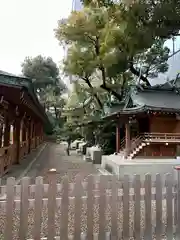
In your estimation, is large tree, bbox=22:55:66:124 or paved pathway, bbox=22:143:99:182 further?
large tree, bbox=22:55:66:124

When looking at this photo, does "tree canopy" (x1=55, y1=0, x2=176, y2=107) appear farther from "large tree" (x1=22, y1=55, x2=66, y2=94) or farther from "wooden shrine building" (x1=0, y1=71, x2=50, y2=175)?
"large tree" (x1=22, y1=55, x2=66, y2=94)

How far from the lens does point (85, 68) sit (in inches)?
619

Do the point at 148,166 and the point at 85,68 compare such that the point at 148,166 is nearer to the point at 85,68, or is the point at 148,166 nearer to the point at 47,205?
the point at 47,205

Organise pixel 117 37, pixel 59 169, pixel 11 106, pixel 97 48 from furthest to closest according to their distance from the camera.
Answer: pixel 97 48
pixel 117 37
pixel 59 169
pixel 11 106

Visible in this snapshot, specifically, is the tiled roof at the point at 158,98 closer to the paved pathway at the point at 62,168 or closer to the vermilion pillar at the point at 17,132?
the paved pathway at the point at 62,168

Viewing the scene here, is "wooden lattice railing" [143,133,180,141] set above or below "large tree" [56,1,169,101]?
below

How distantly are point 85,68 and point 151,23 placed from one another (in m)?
7.46

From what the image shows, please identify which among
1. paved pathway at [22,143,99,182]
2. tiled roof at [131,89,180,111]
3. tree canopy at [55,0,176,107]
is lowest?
paved pathway at [22,143,99,182]

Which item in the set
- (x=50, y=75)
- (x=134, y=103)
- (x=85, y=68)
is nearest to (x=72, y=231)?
(x=134, y=103)

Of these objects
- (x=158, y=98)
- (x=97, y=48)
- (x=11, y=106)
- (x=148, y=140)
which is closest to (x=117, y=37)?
(x=97, y=48)

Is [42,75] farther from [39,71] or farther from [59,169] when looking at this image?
[59,169]

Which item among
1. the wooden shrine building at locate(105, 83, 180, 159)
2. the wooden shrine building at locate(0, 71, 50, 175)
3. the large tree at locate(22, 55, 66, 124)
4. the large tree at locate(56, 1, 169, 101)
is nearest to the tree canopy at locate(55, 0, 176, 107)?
the large tree at locate(56, 1, 169, 101)

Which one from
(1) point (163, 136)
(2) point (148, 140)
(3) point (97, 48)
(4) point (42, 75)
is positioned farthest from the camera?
(4) point (42, 75)

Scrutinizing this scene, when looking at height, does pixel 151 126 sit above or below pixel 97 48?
below
